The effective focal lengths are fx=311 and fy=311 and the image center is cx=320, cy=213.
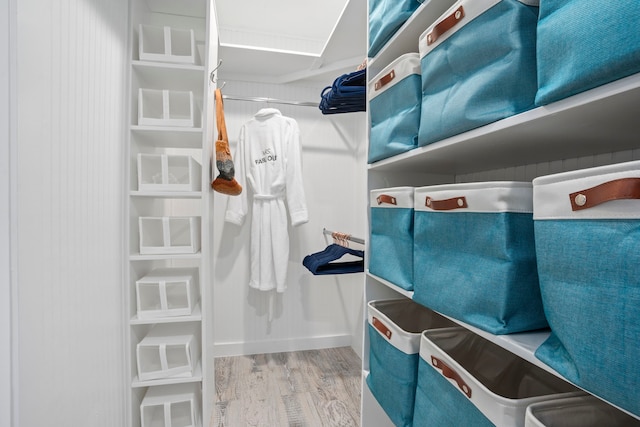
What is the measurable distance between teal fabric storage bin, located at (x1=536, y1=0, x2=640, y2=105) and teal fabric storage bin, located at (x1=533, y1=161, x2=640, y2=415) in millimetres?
138

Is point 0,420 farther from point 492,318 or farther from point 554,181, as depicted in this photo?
point 554,181

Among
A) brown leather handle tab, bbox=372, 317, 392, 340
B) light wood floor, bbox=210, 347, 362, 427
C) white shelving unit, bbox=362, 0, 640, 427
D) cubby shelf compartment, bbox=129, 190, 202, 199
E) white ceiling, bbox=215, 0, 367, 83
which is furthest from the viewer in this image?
white ceiling, bbox=215, 0, 367, 83

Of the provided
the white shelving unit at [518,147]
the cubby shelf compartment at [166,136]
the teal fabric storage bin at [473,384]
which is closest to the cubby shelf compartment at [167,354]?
the white shelving unit at [518,147]

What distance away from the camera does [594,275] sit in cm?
46

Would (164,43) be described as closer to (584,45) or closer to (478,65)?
(478,65)

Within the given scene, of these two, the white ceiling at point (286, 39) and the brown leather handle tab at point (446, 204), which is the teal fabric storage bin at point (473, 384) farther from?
the white ceiling at point (286, 39)

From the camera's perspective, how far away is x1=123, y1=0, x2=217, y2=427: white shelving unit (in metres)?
1.39

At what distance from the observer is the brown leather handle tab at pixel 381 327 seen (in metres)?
1.09

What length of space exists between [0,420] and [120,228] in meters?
0.81

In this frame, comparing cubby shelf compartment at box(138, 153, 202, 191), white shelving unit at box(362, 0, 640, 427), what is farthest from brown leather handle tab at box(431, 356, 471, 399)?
cubby shelf compartment at box(138, 153, 202, 191)

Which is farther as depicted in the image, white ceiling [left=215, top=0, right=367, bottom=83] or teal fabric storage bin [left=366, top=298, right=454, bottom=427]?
white ceiling [left=215, top=0, right=367, bottom=83]

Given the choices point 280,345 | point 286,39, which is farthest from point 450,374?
point 286,39

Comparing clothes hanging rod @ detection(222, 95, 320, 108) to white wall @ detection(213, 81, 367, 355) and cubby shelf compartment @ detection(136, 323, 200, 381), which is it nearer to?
white wall @ detection(213, 81, 367, 355)

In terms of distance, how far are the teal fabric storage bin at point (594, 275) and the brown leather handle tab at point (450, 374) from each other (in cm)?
24
